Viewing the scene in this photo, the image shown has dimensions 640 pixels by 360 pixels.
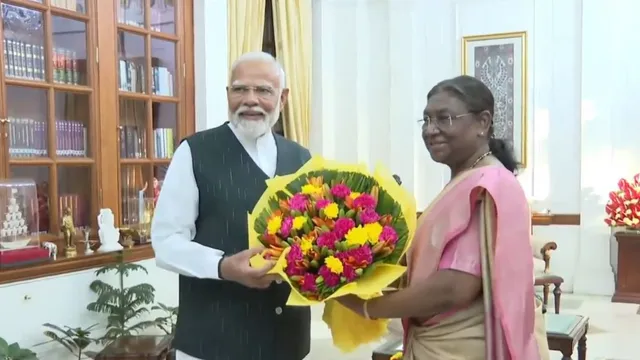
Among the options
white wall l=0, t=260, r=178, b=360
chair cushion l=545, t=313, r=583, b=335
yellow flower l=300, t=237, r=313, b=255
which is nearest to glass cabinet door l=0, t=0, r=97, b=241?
white wall l=0, t=260, r=178, b=360

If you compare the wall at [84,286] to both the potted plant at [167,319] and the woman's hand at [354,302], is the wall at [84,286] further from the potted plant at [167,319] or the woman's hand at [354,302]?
the woman's hand at [354,302]

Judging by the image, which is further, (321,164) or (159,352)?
(159,352)

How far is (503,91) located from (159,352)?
474 cm

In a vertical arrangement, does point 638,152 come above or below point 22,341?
above

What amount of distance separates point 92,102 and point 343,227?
290 centimetres

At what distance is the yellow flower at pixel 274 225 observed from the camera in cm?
147

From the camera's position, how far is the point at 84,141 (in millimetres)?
3885

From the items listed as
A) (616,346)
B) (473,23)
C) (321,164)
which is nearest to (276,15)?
(473,23)

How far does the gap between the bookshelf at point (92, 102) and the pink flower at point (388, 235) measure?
7.68 feet

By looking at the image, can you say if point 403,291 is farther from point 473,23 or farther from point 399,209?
point 473,23

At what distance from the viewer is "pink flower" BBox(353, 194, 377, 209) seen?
145 cm

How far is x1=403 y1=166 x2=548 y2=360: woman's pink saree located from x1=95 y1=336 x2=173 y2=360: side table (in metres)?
2.14

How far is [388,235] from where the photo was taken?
1.43 metres

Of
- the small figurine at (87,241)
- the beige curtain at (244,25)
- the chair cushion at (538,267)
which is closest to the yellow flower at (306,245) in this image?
the small figurine at (87,241)
